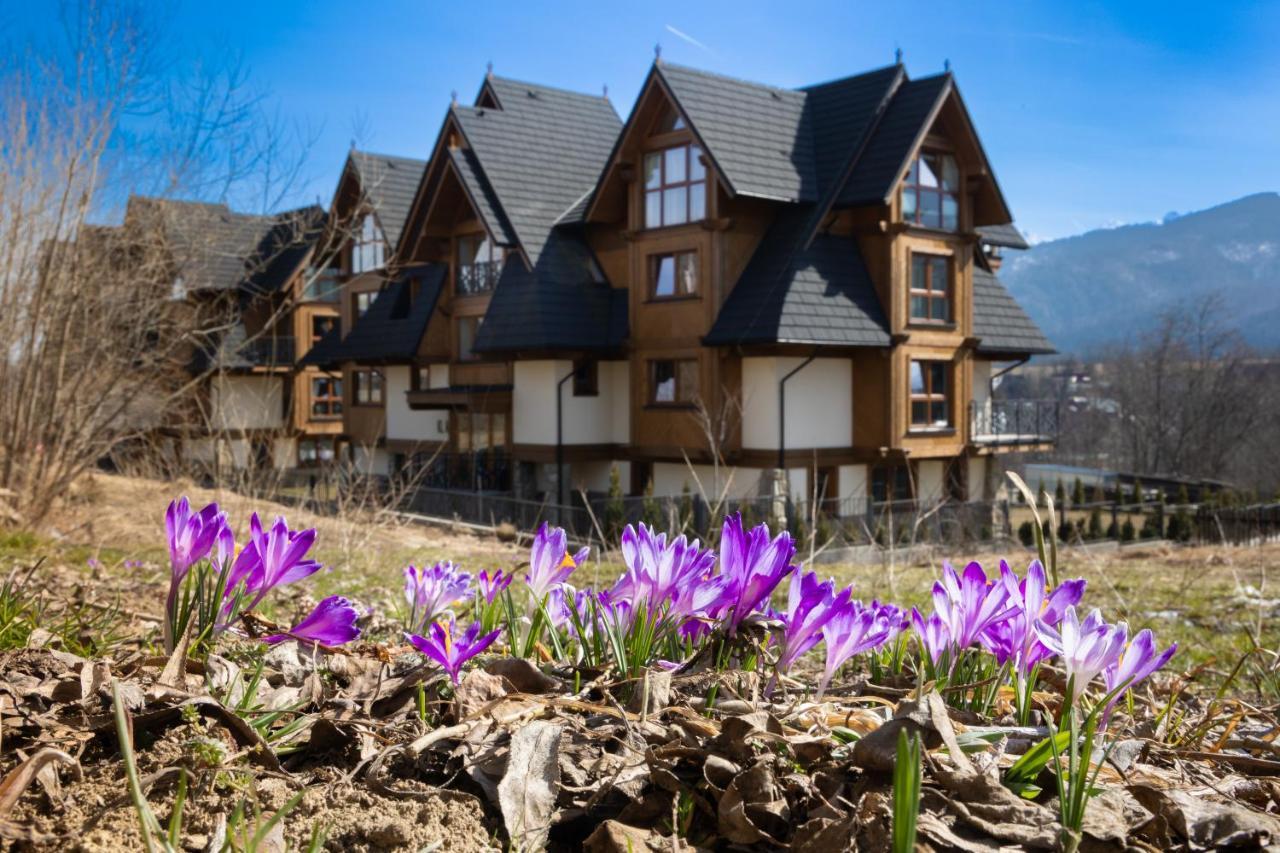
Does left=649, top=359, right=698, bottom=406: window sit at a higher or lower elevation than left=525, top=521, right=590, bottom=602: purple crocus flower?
higher

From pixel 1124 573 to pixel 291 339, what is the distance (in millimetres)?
36382

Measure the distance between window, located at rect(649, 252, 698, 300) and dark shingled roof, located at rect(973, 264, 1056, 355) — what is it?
8.18 m

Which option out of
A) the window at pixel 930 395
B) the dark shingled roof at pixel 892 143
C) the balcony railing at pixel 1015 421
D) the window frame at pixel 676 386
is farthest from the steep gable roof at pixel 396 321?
the balcony railing at pixel 1015 421

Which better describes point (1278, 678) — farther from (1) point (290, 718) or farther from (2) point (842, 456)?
(2) point (842, 456)

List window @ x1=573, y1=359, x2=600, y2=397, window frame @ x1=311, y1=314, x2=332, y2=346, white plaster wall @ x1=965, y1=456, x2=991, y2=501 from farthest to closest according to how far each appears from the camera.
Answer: window frame @ x1=311, y1=314, x2=332, y2=346, white plaster wall @ x1=965, y1=456, x2=991, y2=501, window @ x1=573, y1=359, x2=600, y2=397

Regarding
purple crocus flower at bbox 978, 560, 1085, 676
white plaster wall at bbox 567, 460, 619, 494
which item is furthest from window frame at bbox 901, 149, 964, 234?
purple crocus flower at bbox 978, 560, 1085, 676

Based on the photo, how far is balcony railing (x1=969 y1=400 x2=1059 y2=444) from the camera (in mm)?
30188

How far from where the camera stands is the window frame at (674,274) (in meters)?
26.8

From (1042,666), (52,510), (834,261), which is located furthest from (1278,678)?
(834,261)

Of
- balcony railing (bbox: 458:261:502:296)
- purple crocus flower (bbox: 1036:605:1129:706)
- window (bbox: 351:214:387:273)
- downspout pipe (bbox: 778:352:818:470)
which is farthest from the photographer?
window (bbox: 351:214:387:273)

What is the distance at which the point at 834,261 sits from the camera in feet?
86.5

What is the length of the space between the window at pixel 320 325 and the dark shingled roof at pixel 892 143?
2659 centimetres

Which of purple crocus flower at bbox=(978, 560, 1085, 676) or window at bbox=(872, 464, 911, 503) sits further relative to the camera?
window at bbox=(872, 464, 911, 503)

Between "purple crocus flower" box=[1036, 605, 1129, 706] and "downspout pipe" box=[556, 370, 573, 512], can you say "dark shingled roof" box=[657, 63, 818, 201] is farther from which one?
"purple crocus flower" box=[1036, 605, 1129, 706]
